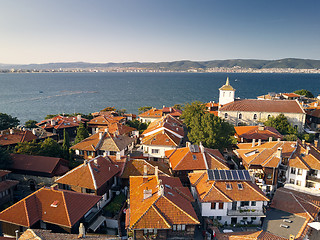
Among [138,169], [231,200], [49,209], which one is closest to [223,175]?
[231,200]

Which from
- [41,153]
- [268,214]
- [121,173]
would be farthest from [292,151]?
[41,153]

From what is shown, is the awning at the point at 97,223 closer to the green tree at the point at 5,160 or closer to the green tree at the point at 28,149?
the green tree at the point at 5,160

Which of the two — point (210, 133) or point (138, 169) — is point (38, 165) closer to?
point (138, 169)

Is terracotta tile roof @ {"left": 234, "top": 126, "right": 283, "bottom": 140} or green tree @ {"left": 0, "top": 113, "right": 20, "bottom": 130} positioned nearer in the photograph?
terracotta tile roof @ {"left": 234, "top": 126, "right": 283, "bottom": 140}

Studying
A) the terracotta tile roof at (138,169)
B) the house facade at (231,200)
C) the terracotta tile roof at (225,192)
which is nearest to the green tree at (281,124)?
the house facade at (231,200)

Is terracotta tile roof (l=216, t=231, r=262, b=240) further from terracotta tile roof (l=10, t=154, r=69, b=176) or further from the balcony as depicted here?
terracotta tile roof (l=10, t=154, r=69, b=176)

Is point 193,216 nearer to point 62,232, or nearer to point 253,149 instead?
point 62,232

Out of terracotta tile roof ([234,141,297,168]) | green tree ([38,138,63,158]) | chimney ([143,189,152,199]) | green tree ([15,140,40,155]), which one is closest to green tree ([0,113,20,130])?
green tree ([15,140,40,155])
